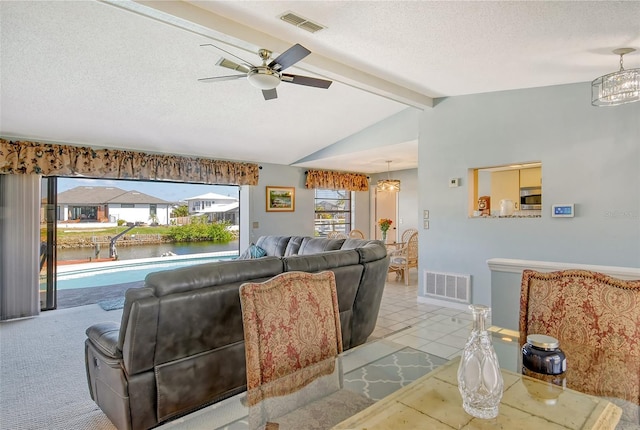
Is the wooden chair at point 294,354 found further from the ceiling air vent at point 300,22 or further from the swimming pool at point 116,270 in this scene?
the swimming pool at point 116,270

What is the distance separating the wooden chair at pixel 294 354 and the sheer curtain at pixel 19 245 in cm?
457

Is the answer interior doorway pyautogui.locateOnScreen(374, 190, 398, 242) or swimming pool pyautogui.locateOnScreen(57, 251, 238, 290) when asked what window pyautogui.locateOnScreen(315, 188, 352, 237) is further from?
swimming pool pyautogui.locateOnScreen(57, 251, 238, 290)

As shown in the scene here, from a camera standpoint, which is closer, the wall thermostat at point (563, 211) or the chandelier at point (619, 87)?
the chandelier at point (619, 87)

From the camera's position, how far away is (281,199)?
7.36m

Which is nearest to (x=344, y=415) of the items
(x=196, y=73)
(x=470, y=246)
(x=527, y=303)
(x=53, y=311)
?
(x=527, y=303)

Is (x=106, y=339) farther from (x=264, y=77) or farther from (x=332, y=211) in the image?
(x=332, y=211)

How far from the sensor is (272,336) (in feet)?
4.91

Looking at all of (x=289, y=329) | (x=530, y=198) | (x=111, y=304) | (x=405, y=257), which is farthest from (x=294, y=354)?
(x=530, y=198)

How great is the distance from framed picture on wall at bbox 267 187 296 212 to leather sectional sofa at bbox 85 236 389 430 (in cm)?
460

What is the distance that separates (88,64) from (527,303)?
3.95 m

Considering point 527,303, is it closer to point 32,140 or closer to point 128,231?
point 32,140

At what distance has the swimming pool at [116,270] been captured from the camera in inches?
236

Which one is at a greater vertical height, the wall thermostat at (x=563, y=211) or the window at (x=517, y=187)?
the window at (x=517, y=187)

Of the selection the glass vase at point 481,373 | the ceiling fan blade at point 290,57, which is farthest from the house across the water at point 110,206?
the glass vase at point 481,373
